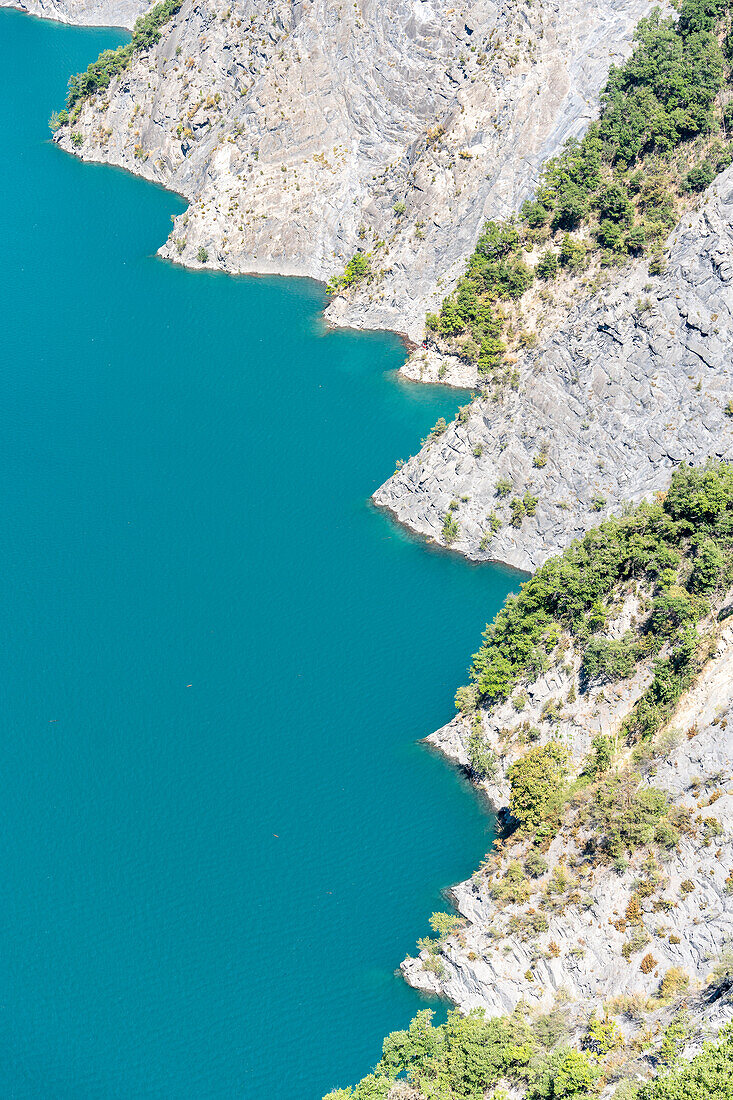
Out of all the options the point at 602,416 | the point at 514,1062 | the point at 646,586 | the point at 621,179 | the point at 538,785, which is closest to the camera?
the point at 514,1062

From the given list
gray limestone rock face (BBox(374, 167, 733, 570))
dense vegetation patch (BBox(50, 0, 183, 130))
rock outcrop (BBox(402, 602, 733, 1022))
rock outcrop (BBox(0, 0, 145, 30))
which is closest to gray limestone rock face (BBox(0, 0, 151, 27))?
rock outcrop (BBox(0, 0, 145, 30))

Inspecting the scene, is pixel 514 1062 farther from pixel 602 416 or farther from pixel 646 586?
pixel 602 416

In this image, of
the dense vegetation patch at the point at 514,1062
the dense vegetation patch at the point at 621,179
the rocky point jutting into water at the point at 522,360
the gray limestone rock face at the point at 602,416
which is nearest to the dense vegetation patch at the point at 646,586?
the rocky point jutting into water at the point at 522,360

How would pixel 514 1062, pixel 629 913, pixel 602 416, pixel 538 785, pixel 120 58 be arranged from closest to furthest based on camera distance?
pixel 514 1062 → pixel 629 913 → pixel 538 785 → pixel 602 416 → pixel 120 58

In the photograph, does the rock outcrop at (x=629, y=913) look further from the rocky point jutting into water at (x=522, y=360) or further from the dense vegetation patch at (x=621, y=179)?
the dense vegetation patch at (x=621, y=179)

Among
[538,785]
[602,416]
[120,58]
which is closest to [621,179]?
[602,416]

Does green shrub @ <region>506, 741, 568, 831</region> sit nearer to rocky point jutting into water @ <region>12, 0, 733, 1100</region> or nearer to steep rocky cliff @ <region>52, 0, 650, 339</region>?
rocky point jutting into water @ <region>12, 0, 733, 1100</region>
